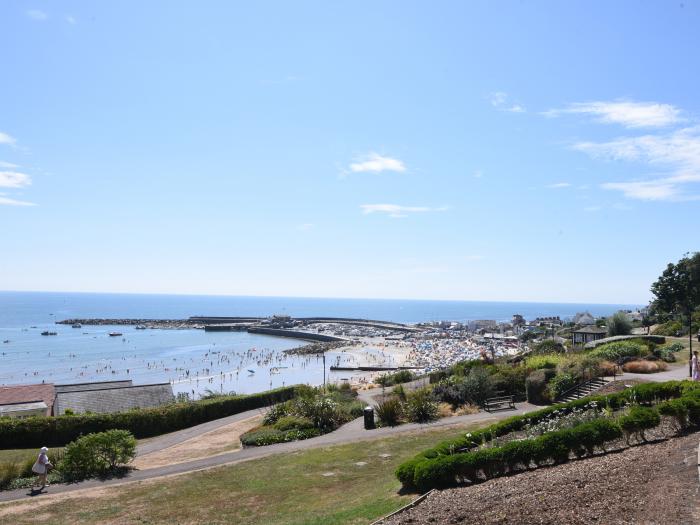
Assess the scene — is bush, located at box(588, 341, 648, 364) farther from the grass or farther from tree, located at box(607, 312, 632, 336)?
tree, located at box(607, 312, 632, 336)

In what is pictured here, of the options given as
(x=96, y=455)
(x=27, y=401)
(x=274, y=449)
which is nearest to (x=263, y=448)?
(x=274, y=449)

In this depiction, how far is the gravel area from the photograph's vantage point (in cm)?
783

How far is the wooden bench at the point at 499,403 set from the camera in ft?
79.1

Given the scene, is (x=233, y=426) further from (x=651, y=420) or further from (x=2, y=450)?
(x=651, y=420)

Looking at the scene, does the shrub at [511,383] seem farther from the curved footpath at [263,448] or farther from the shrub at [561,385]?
the shrub at [561,385]

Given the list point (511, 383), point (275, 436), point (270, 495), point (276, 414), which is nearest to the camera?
point (270, 495)

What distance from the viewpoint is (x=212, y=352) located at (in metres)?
102

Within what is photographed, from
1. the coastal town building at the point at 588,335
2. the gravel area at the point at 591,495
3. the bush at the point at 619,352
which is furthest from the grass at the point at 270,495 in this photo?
the coastal town building at the point at 588,335

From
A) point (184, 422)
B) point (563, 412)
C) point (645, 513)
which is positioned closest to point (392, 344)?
point (184, 422)

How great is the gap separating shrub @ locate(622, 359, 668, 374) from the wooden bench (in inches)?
249

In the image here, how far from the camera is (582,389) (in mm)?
23641

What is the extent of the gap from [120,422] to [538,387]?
845 inches

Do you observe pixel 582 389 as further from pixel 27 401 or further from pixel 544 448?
pixel 27 401

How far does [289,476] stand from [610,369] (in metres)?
→ 16.3
